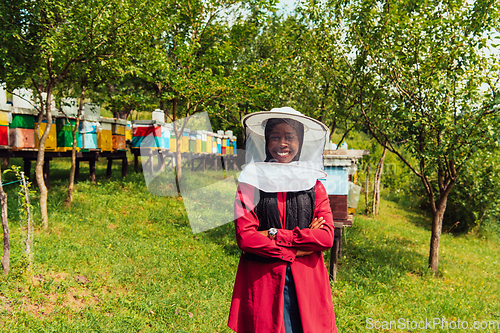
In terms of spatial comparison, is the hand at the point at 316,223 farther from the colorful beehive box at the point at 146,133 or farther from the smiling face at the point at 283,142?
the colorful beehive box at the point at 146,133

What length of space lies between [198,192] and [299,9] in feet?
23.6

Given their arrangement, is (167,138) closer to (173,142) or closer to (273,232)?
(173,142)

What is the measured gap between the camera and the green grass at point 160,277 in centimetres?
412

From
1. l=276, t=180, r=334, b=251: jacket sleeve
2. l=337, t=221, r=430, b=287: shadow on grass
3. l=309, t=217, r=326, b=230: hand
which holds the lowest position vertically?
l=337, t=221, r=430, b=287: shadow on grass

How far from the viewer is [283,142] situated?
83.0 inches

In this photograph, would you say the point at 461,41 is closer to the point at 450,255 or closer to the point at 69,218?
the point at 450,255

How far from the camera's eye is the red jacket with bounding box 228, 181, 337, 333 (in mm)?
1878

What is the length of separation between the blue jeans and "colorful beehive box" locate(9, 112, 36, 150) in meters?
7.42

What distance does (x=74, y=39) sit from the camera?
19.4 feet

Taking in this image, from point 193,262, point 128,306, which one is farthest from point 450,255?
point 128,306

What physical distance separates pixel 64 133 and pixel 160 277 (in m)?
5.21

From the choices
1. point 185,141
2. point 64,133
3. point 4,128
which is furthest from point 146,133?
point 4,128

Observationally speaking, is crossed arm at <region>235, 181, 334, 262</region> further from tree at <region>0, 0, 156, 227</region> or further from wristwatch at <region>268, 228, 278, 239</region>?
tree at <region>0, 0, 156, 227</region>

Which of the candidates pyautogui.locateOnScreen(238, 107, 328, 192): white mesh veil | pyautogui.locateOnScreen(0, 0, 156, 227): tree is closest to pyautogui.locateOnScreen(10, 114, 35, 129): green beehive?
pyautogui.locateOnScreen(0, 0, 156, 227): tree
